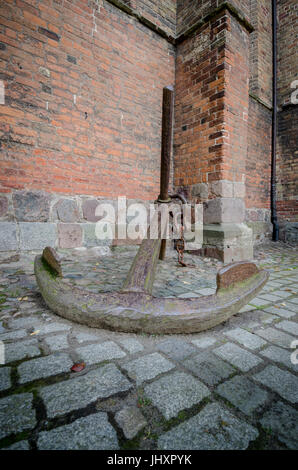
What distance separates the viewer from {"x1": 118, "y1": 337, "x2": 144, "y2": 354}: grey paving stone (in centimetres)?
114

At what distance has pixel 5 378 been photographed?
3.01 ft

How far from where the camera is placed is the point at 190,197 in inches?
158

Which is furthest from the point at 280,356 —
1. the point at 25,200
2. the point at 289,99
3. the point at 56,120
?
the point at 289,99

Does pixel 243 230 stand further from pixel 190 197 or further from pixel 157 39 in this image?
pixel 157 39

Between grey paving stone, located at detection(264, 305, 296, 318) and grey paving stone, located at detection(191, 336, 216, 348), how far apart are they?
2.27ft

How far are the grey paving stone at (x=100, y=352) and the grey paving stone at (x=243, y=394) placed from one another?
48cm

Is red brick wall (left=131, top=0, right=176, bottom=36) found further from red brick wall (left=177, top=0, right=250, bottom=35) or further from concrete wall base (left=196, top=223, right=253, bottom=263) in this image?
concrete wall base (left=196, top=223, right=253, bottom=263)

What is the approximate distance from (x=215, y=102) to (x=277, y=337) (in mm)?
3446

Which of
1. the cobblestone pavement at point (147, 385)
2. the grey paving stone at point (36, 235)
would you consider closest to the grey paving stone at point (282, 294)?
the cobblestone pavement at point (147, 385)

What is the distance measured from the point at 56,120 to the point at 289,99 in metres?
5.67

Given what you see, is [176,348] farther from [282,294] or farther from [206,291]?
[282,294]

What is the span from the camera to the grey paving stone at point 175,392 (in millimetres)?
791

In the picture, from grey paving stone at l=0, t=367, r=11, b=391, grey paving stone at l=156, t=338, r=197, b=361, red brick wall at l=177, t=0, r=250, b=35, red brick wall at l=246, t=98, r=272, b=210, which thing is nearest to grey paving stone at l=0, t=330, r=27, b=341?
grey paving stone at l=0, t=367, r=11, b=391

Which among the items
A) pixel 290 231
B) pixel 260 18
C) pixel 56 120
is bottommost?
pixel 290 231
